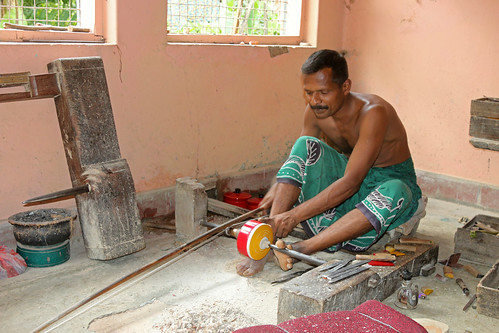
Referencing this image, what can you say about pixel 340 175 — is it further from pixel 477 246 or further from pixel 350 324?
pixel 350 324

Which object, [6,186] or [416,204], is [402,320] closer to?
[416,204]

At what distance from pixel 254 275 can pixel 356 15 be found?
3.48m

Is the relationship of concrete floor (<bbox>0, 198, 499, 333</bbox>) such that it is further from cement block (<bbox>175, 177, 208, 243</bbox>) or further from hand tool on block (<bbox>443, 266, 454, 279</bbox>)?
cement block (<bbox>175, 177, 208, 243</bbox>)

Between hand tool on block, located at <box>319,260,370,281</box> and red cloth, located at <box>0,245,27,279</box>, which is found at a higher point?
hand tool on block, located at <box>319,260,370,281</box>

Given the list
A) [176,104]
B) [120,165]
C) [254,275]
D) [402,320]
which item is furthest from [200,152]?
[402,320]

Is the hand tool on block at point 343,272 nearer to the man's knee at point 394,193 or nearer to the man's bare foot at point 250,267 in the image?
the man's knee at point 394,193

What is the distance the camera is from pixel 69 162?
12.3 ft

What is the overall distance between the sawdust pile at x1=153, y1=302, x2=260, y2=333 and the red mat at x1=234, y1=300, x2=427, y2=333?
1.14 m

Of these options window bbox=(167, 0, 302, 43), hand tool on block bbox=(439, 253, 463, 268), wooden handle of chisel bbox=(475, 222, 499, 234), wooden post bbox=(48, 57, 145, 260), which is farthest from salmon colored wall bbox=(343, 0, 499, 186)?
wooden post bbox=(48, 57, 145, 260)

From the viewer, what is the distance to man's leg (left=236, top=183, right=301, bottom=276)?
3.52 m

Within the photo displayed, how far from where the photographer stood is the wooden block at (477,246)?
377 centimetres

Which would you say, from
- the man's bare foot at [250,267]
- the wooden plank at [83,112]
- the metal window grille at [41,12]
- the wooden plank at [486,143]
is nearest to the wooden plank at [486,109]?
the wooden plank at [486,143]

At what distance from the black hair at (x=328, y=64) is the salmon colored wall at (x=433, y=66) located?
213 centimetres

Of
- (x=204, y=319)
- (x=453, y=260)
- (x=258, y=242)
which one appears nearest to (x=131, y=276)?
(x=204, y=319)
